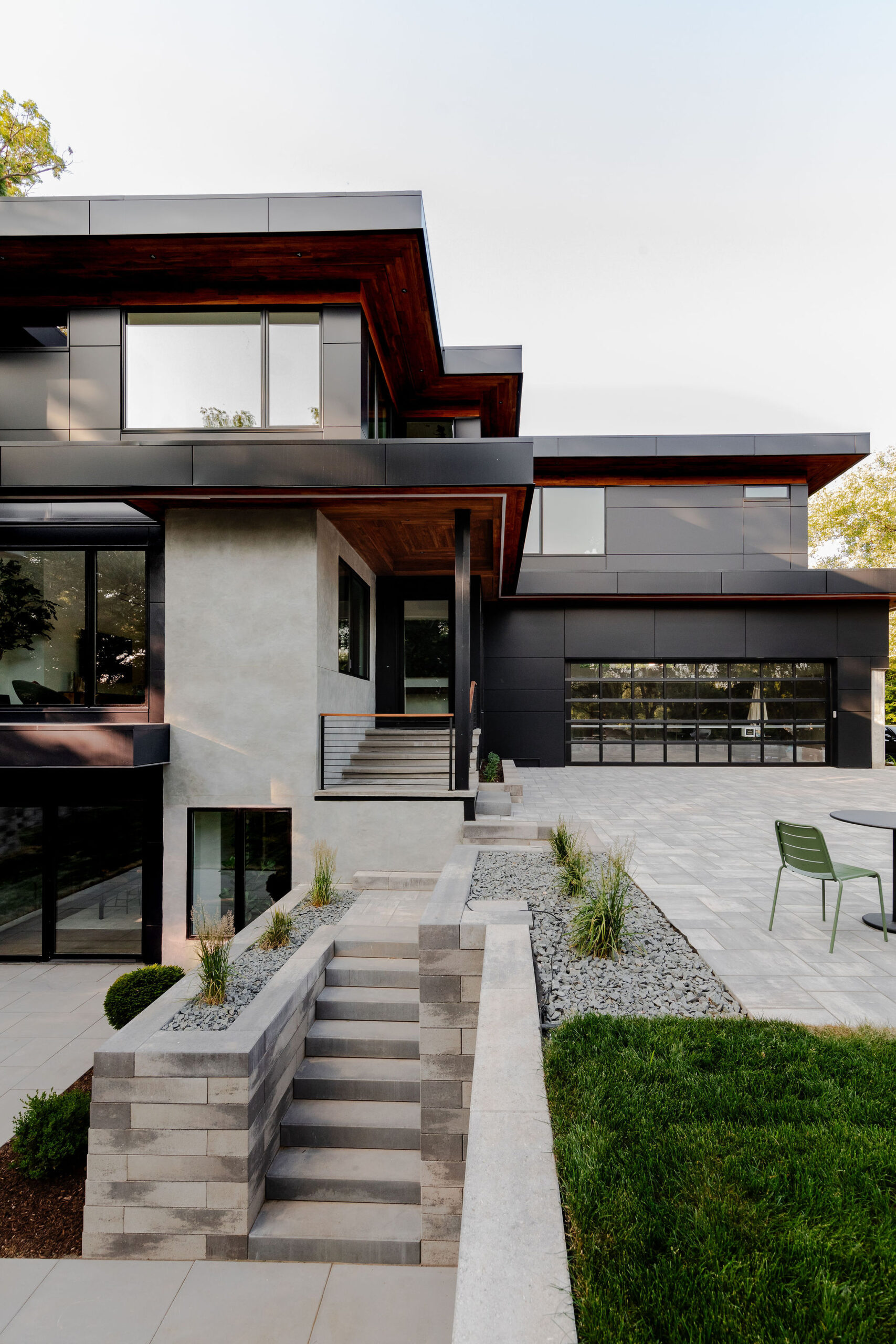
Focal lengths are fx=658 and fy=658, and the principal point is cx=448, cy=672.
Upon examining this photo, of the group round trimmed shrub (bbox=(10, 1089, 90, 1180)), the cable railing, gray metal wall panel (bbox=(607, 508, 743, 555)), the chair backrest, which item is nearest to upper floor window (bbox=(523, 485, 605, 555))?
gray metal wall panel (bbox=(607, 508, 743, 555))

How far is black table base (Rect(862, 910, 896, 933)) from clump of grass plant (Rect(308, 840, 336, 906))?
5.46m

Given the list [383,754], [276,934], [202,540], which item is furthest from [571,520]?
[276,934]

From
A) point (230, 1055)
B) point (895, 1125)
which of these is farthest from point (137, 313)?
point (895, 1125)

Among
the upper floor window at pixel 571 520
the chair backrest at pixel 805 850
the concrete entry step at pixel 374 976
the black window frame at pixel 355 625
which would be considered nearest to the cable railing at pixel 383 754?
the black window frame at pixel 355 625

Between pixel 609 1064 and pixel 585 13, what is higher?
pixel 585 13

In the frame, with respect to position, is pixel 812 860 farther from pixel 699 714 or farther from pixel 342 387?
pixel 699 714

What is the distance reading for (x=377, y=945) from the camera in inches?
250

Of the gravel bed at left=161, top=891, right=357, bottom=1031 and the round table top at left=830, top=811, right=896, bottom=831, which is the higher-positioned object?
the round table top at left=830, top=811, right=896, bottom=831

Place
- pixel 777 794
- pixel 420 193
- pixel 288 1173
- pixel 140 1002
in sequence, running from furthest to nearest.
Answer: pixel 777 794 < pixel 420 193 < pixel 140 1002 < pixel 288 1173

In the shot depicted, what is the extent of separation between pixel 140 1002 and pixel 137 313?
9127 millimetres

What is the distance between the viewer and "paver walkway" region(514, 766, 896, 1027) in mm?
4340

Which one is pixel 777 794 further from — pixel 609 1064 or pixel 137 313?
pixel 137 313

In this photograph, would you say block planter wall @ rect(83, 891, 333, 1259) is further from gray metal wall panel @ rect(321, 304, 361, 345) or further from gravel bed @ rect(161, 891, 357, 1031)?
gray metal wall panel @ rect(321, 304, 361, 345)

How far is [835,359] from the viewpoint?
141 feet
